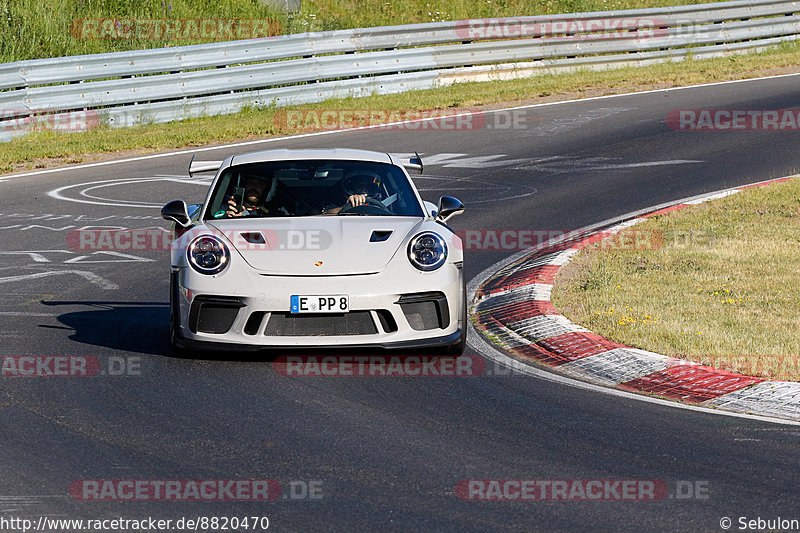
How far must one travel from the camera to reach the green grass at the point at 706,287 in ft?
24.6

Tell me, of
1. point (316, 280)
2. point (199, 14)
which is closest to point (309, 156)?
point (316, 280)

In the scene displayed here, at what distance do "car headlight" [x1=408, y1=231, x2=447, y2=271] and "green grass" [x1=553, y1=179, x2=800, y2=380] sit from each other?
1311mm

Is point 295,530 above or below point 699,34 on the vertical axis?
below

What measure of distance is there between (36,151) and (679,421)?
12789mm

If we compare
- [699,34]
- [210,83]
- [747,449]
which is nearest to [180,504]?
[747,449]

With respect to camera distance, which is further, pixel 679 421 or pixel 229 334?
pixel 229 334

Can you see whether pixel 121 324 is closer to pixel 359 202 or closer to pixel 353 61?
pixel 359 202

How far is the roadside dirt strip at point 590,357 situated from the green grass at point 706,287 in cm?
15

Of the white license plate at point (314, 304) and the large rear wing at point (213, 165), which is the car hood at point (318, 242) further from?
the large rear wing at point (213, 165)

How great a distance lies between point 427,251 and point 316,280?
765 mm

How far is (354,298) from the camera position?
280 inches

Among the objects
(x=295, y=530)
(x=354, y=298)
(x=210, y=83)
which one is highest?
(x=210, y=83)

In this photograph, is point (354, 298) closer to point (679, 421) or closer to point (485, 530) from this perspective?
point (679, 421)

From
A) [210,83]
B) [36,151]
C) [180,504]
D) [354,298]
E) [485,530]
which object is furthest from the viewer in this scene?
[210,83]
